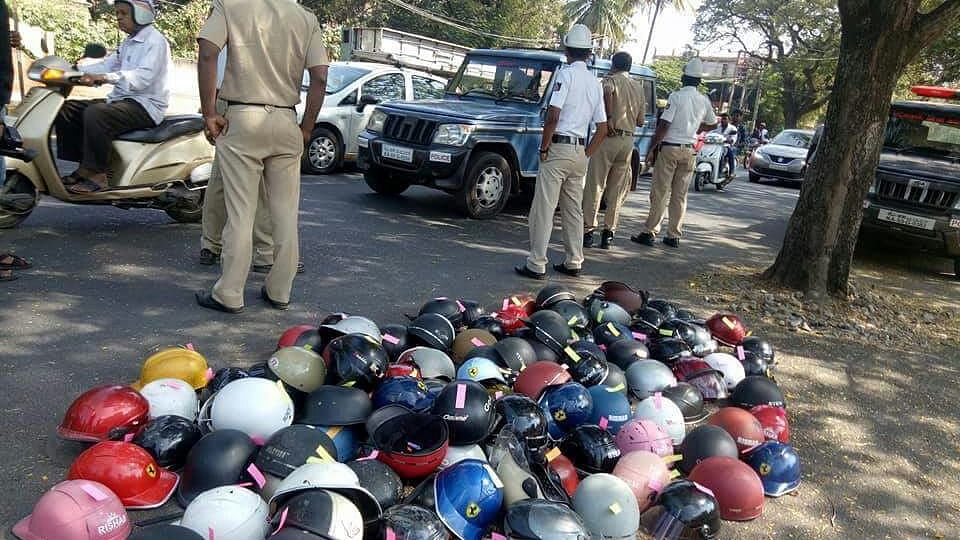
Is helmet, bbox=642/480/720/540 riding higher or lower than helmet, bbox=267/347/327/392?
lower

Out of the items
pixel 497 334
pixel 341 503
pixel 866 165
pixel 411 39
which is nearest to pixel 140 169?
pixel 497 334

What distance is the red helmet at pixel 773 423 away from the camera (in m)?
4.12

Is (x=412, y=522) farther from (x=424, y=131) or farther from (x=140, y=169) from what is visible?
(x=424, y=131)

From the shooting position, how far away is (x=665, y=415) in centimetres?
390

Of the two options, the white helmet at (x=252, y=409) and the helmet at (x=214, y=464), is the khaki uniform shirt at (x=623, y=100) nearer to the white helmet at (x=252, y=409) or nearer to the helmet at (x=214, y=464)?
the white helmet at (x=252, y=409)

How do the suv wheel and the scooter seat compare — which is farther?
the suv wheel

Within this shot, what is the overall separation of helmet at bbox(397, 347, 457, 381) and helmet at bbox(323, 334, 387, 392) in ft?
0.84

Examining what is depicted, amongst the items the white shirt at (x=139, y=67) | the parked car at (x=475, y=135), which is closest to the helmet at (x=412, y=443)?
the white shirt at (x=139, y=67)

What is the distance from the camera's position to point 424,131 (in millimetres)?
9359

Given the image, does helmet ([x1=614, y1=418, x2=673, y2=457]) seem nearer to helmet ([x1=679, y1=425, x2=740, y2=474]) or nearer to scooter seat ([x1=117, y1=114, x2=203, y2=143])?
helmet ([x1=679, y1=425, x2=740, y2=474])

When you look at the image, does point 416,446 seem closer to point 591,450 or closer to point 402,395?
point 402,395

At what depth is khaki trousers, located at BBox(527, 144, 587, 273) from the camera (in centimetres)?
700

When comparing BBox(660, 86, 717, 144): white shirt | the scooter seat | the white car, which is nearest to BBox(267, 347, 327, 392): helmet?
the scooter seat

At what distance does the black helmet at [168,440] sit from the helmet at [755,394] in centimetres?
318
